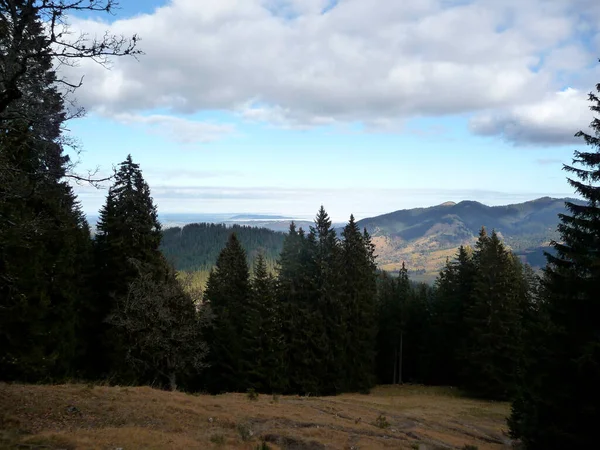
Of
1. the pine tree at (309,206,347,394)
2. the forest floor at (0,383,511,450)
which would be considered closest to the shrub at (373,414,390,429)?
the forest floor at (0,383,511,450)

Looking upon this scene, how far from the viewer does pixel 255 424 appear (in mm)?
16625

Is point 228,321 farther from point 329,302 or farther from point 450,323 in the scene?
point 450,323

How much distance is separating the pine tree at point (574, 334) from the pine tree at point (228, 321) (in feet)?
84.1

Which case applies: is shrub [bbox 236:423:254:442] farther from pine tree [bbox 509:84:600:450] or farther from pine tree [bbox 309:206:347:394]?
pine tree [bbox 309:206:347:394]

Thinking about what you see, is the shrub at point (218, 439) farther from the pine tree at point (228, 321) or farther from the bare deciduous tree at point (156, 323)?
the pine tree at point (228, 321)

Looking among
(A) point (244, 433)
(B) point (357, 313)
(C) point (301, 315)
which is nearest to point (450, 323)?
(B) point (357, 313)

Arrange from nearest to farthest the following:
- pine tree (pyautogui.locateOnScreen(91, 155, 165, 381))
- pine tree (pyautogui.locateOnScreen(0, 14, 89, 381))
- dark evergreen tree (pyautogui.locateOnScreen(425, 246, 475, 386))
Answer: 1. pine tree (pyautogui.locateOnScreen(0, 14, 89, 381))
2. pine tree (pyautogui.locateOnScreen(91, 155, 165, 381))
3. dark evergreen tree (pyautogui.locateOnScreen(425, 246, 475, 386))

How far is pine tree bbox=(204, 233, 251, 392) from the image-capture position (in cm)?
3844

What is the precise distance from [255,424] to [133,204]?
19.1 m

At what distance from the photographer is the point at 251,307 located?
38.0 meters

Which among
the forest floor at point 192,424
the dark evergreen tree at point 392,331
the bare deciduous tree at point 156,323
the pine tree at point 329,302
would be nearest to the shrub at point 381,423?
the forest floor at point 192,424

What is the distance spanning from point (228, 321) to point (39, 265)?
19.5 metres

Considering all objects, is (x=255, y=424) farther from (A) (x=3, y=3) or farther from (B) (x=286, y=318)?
(B) (x=286, y=318)

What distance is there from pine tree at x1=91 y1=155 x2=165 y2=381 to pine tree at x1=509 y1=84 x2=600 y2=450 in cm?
2393
